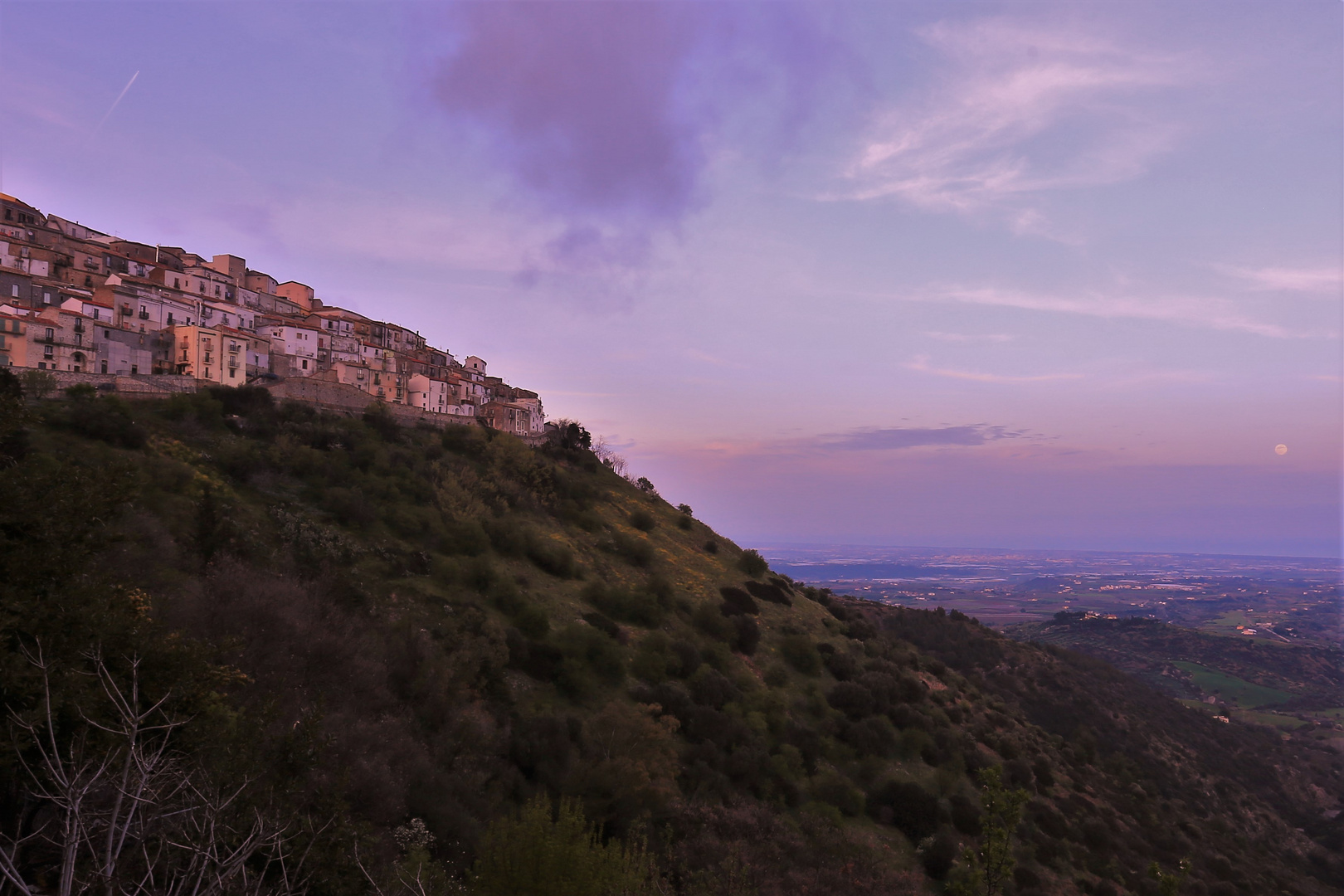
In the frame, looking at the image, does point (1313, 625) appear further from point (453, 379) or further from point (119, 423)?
point (119, 423)

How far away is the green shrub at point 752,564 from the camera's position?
4519 centimetres

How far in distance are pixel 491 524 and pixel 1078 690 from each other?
51.8 metres

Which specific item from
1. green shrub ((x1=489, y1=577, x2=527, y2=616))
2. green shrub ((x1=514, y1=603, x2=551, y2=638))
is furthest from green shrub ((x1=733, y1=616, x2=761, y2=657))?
green shrub ((x1=489, y1=577, x2=527, y2=616))

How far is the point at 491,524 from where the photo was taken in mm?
32562

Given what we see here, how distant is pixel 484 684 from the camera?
21.1 m

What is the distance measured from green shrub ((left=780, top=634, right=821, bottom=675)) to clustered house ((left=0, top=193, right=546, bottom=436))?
1281 inches

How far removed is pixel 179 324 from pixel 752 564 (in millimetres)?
51292

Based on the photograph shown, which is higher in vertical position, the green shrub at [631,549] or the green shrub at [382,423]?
the green shrub at [382,423]

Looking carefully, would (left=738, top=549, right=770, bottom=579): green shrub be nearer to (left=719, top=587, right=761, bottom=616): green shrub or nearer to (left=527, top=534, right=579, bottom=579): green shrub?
(left=719, top=587, right=761, bottom=616): green shrub

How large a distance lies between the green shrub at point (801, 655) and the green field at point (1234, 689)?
72967 millimetres

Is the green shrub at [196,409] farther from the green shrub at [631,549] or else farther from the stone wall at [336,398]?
the green shrub at [631,549]

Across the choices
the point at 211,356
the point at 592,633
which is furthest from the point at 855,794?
the point at 211,356

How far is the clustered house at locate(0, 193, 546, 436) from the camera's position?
43656mm

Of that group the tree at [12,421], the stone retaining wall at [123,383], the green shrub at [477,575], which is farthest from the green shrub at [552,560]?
the stone retaining wall at [123,383]
